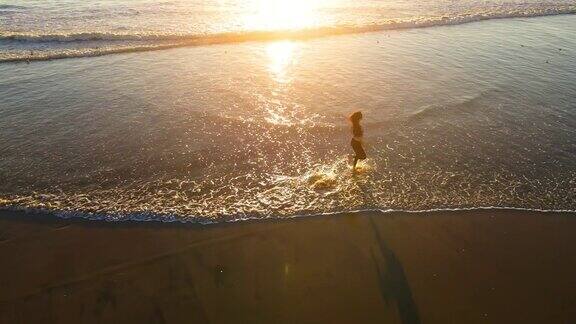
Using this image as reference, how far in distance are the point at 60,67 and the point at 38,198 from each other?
33.2ft

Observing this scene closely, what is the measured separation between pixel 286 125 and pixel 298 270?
520cm

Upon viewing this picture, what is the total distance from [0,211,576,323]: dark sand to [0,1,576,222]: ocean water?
507 mm

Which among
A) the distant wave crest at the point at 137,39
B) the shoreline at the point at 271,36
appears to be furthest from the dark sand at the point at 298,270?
the distant wave crest at the point at 137,39

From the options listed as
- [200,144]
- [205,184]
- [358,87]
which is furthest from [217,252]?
[358,87]

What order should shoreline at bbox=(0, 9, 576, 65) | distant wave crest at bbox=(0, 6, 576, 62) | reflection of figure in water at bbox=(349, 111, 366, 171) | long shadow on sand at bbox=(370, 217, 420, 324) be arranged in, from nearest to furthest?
1. long shadow on sand at bbox=(370, 217, 420, 324)
2. reflection of figure in water at bbox=(349, 111, 366, 171)
3. shoreline at bbox=(0, 9, 576, 65)
4. distant wave crest at bbox=(0, 6, 576, 62)

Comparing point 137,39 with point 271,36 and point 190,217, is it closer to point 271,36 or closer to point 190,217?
point 271,36

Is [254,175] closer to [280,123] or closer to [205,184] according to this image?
[205,184]

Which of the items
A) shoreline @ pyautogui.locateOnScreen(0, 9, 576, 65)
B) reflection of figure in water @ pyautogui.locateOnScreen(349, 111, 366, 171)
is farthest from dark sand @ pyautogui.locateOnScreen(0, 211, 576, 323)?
shoreline @ pyautogui.locateOnScreen(0, 9, 576, 65)

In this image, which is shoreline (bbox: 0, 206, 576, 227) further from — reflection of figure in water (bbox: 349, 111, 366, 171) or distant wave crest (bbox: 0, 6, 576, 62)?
distant wave crest (bbox: 0, 6, 576, 62)

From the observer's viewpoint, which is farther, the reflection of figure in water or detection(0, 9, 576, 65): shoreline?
detection(0, 9, 576, 65): shoreline

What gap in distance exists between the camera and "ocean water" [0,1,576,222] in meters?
7.71

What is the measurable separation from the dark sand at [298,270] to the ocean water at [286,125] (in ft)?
1.66

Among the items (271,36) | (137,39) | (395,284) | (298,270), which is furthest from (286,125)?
(137,39)

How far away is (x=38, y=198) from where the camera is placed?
25.2 feet
